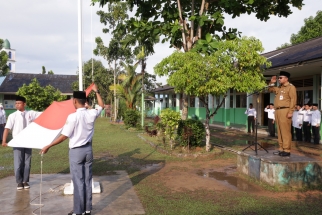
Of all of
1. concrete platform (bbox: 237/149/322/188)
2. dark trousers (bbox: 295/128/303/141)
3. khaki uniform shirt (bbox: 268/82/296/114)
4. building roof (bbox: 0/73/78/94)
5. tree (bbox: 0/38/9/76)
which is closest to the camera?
concrete platform (bbox: 237/149/322/188)

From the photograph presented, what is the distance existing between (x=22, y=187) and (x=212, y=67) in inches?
222

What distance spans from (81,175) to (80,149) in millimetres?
386

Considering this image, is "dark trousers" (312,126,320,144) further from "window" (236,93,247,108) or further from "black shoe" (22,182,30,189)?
"black shoe" (22,182,30,189)

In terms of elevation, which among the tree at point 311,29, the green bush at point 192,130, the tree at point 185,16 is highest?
the tree at point 311,29

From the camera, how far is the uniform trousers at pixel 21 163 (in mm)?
6250

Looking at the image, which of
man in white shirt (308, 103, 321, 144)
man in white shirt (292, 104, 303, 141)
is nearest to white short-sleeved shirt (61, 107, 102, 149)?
man in white shirt (308, 103, 321, 144)

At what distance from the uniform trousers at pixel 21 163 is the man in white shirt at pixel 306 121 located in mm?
10442

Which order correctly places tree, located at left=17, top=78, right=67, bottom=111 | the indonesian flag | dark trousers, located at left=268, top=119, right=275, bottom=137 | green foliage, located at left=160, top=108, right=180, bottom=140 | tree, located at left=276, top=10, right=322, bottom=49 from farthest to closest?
1. tree, located at left=276, top=10, right=322, bottom=49
2. tree, located at left=17, top=78, right=67, bottom=111
3. dark trousers, located at left=268, top=119, right=275, bottom=137
4. green foliage, located at left=160, top=108, right=180, bottom=140
5. the indonesian flag

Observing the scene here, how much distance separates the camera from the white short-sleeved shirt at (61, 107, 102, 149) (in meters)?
4.57

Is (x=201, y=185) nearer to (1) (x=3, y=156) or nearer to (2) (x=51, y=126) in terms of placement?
(2) (x=51, y=126)

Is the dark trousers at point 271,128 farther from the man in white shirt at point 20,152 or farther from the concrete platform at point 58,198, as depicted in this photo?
the man in white shirt at point 20,152

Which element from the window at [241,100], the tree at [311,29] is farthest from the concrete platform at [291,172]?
the tree at [311,29]

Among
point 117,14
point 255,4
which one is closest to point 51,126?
point 255,4

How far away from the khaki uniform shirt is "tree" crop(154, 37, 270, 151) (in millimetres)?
1956
